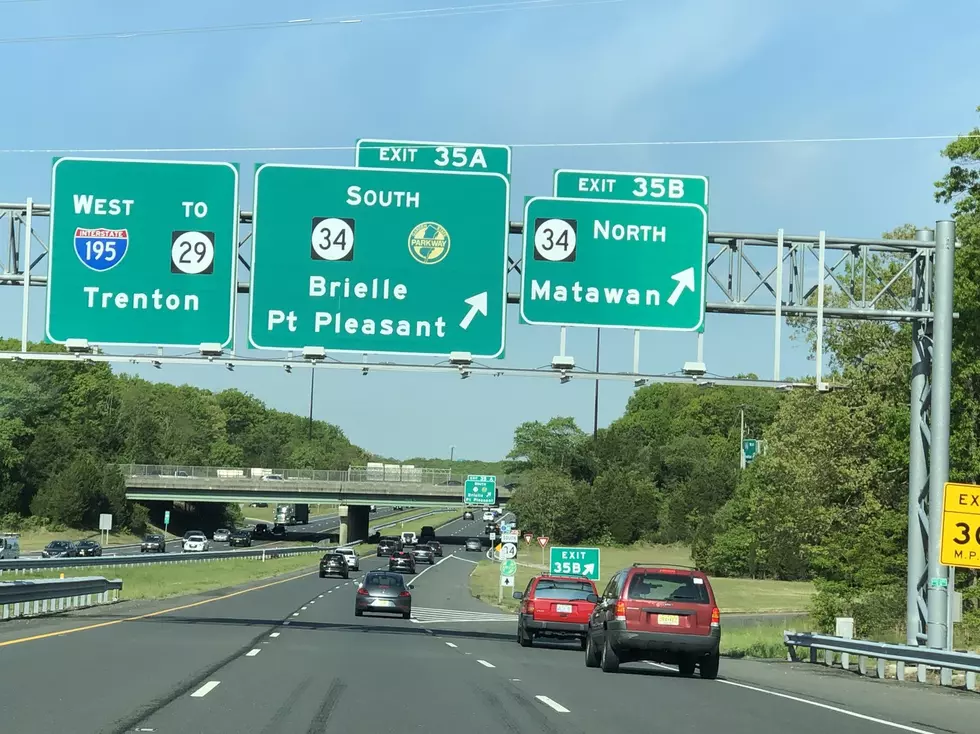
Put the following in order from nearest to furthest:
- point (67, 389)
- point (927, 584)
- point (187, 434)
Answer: point (927, 584), point (67, 389), point (187, 434)

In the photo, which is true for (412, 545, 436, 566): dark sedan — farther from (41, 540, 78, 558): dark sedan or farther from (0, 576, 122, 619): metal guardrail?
(0, 576, 122, 619): metal guardrail

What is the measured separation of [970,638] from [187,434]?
16562cm

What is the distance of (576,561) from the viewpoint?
52.7 meters

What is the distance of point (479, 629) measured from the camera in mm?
39531

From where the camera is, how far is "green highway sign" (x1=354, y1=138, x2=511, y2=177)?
26.4 metres

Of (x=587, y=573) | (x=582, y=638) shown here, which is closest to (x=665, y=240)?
(x=582, y=638)

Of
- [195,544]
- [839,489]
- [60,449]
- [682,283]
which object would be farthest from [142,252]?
[60,449]

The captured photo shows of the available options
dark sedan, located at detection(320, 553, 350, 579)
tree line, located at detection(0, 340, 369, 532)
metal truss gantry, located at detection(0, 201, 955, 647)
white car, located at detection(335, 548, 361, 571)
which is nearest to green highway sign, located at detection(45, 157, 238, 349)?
metal truss gantry, located at detection(0, 201, 955, 647)

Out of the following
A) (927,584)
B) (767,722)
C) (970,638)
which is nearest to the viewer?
(767,722)

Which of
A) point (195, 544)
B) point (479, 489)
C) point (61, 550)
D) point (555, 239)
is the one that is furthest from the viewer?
point (195, 544)

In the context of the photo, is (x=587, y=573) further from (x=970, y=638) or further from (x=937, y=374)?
(x=937, y=374)

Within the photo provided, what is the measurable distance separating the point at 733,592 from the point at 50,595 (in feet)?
155

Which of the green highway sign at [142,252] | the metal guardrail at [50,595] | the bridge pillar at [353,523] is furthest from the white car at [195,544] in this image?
the green highway sign at [142,252]

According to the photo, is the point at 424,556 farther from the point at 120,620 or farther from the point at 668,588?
the point at 668,588
